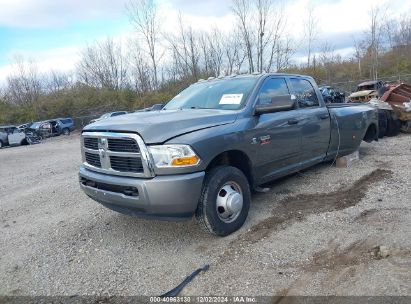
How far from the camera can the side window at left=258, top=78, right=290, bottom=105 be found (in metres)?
4.79

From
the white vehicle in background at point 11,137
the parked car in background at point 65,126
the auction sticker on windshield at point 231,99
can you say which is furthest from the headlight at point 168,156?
the parked car in background at point 65,126

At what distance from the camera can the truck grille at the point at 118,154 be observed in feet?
12.0

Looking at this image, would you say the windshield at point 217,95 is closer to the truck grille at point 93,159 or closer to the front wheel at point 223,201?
the front wheel at point 223,201

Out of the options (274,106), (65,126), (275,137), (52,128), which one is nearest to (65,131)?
(65,126)

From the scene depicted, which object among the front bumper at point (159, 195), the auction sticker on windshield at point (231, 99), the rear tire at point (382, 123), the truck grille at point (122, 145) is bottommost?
the rear tire at point (382, 123)

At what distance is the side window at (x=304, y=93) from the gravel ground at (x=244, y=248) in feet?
4.20

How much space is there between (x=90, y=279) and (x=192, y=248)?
3.49 feet

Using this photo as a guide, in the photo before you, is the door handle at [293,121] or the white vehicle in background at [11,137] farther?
the white vehicle in background at [11,137]

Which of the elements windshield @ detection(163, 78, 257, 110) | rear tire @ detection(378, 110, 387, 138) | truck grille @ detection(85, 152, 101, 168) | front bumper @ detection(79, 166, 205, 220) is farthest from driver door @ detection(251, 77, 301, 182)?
rear tire @ detection(378, 110, 387, 138)

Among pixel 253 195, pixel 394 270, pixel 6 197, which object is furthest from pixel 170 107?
pixel 6 197

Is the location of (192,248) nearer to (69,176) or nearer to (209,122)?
(209,122)

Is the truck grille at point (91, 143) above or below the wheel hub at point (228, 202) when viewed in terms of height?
above

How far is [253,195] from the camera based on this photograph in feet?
18.2

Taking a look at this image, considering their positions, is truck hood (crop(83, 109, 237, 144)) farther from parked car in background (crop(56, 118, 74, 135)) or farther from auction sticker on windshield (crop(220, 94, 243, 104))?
parked car in background (crop(56, 118, 74, 135))
